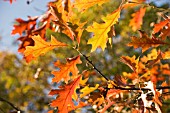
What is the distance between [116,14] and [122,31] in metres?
9.17

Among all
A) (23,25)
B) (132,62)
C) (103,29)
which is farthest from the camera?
(23,25)

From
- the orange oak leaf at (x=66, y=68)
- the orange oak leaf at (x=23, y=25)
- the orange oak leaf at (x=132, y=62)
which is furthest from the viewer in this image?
the orange oak leaf at (x=23, y=25)

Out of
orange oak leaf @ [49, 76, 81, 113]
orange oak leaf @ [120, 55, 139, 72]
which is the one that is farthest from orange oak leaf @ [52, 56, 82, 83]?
orange oak leaf @ [120, 55, 139, 72]

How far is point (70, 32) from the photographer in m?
1.67

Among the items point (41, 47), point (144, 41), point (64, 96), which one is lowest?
point (64, 96)

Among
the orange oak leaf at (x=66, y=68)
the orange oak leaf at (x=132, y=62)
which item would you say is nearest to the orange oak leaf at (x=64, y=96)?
the orange oak leaf at (x=66, y=68)

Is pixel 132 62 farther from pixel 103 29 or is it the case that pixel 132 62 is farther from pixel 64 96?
pixel 64 96

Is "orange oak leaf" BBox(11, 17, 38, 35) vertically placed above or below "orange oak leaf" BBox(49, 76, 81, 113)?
above

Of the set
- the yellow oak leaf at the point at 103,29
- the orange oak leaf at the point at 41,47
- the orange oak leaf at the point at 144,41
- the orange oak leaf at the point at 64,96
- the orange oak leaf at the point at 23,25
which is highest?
the orange oak leaf at the point at 23,25

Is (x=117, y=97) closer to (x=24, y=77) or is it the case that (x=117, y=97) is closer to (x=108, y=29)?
(x=108, y=29)

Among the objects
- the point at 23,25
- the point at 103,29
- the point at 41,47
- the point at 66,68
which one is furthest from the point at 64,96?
the point at 23,25

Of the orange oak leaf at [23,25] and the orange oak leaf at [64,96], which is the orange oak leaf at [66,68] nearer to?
the orange oak leaf at [64,96]

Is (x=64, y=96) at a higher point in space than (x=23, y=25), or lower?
lower

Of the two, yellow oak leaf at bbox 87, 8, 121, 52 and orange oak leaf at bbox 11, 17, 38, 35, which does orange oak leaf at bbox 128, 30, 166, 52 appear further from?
orange oak leaf at bbox 11, 17, 38, 35
